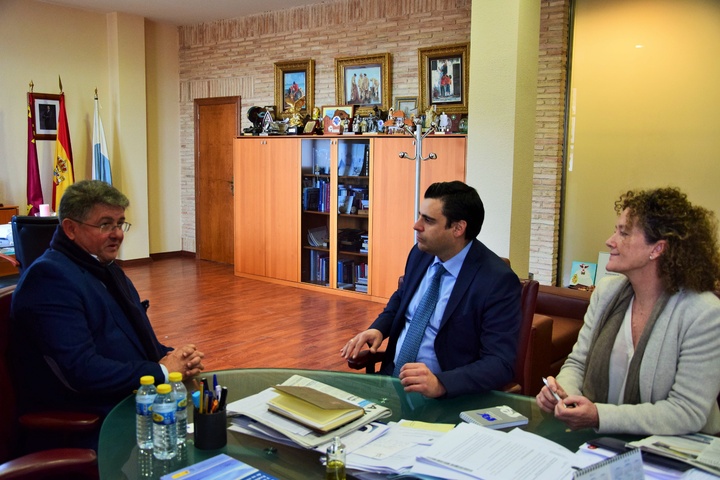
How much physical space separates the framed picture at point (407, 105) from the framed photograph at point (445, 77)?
11 centimetres

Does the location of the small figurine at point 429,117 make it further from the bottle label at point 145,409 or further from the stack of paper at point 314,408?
the bottle label at point 145,409

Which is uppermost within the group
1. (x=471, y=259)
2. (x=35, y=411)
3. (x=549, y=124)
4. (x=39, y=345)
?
(x=549, y=124)

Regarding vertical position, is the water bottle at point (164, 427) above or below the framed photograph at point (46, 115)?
below

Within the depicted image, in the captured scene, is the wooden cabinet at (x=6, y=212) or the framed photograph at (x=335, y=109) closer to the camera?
the framed photograph at (x=335, y=109)

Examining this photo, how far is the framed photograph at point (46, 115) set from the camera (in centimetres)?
803

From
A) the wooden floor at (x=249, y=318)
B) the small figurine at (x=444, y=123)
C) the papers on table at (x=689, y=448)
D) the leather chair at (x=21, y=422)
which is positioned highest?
the small figurine at (x=444, y=123)

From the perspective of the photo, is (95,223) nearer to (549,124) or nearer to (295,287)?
(549,124)

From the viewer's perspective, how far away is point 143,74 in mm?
8875

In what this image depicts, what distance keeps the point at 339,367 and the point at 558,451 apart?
10.4 ft

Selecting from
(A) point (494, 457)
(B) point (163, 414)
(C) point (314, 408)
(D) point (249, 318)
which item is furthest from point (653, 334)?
(D) point (249, 318)

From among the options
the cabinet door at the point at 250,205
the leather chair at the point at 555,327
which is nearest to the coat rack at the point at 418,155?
the leather chair at the point at 555,327

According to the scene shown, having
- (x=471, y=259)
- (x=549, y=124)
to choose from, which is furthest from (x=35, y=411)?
(x=549, y=124)

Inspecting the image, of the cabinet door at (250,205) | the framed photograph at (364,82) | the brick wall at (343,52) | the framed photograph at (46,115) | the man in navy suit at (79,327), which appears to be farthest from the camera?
the framed photograph at (46,115)

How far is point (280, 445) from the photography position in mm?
1678
